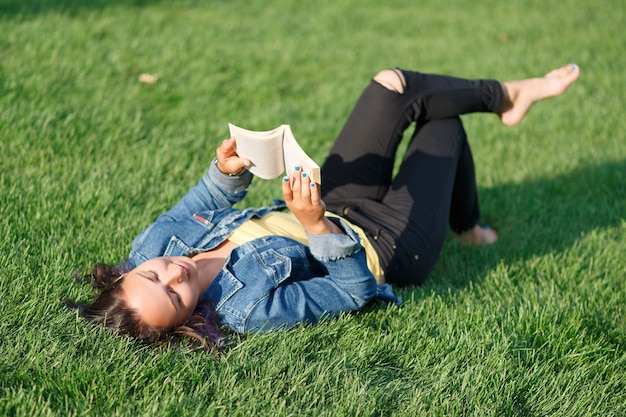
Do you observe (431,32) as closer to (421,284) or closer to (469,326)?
(421,284)

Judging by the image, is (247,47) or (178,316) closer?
(178,316)

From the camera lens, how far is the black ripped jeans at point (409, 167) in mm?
3332

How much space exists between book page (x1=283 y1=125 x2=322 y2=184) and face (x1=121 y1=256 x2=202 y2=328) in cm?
58

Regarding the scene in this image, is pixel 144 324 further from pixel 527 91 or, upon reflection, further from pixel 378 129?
pixel 527 91

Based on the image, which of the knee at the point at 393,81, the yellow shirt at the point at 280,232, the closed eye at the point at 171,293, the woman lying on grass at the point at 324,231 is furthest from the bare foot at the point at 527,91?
the closed eye at the point at 171,293

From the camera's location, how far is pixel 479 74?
6.54 meters

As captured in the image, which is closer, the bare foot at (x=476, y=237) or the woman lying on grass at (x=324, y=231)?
the woman lying on grass at (x=324, y=231)

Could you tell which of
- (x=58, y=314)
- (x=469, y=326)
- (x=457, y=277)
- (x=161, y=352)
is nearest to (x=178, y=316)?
(x=161, y=352)

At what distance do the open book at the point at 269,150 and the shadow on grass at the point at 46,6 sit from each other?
411 centimetres

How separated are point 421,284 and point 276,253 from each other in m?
0.90

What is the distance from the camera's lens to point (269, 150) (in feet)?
9.39

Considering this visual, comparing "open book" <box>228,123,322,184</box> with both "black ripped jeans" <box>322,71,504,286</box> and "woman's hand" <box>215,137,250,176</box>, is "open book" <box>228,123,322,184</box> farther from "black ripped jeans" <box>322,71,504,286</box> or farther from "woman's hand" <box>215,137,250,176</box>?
"black ripped jeans" <box>322,71,504,286</box>

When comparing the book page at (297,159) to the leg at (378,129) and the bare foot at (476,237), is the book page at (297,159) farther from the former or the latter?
the bare foot at (476,237)

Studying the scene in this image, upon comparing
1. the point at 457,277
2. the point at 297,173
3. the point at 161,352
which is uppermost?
the point at 297,173
